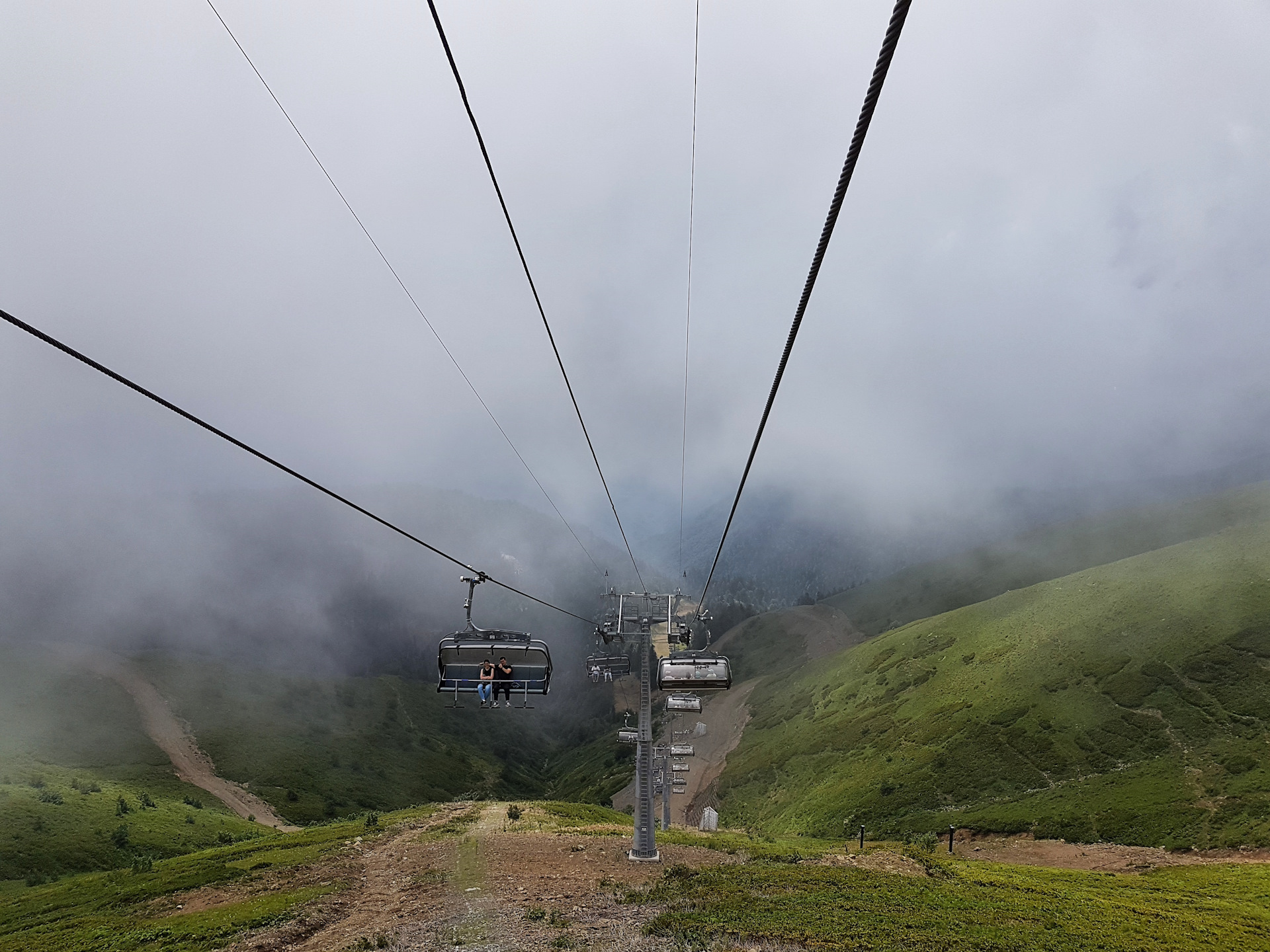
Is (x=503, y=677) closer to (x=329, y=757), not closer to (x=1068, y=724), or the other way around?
(x=1068, y=724)

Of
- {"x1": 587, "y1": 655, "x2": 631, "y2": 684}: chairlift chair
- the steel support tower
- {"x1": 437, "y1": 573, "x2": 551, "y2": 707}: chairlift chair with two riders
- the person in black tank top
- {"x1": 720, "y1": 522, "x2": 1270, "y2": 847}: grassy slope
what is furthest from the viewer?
{"x1": 720, "y1": 522, "x2": 1270, "y2": 847}: grassy slope

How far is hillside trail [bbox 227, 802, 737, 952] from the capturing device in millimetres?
23938

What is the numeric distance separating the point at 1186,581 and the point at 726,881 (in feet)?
400

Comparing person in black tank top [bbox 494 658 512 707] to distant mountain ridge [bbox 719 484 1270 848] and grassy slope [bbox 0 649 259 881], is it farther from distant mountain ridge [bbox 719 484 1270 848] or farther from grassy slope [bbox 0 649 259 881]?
grassy slope [bbox 0 649 259 881]

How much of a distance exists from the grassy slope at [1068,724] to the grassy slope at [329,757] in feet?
216

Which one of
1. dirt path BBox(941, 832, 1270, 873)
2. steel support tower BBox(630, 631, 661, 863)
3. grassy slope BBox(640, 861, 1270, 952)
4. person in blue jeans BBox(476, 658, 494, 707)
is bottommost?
dirt path BBox(941, 832, 1270, 873)

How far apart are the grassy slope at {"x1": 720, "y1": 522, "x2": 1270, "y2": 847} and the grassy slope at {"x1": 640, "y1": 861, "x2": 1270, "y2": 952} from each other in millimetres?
26760

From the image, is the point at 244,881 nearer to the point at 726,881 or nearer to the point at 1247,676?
the point at 726,881

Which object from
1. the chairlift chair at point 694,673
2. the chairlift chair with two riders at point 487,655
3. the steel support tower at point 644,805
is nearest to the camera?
the chairlift chair with two riders at point 487,655

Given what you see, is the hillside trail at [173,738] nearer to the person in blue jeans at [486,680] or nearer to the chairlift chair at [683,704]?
the chairlift chair at [683,704]

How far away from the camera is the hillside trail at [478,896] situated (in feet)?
78.5

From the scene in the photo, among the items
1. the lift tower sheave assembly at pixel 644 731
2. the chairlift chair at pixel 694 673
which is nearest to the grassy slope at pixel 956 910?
the lift tower sheave assembly at pixel 644 731

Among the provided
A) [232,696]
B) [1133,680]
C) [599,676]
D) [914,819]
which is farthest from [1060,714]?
[232,696]

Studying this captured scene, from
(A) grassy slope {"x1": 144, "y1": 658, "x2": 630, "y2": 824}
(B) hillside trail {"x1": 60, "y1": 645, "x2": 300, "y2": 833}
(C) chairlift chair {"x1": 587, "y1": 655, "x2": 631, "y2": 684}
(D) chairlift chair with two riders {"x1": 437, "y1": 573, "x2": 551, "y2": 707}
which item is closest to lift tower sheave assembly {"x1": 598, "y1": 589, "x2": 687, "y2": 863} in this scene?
(C) chairlift chair {"x1": 587, "y1": 655, "x2": 631, "y2": 684}
